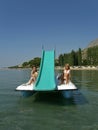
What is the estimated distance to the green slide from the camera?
16.2m

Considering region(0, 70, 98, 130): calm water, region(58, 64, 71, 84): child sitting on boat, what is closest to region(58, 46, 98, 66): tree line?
region(58, 64, 71, 84): child sitting on boat

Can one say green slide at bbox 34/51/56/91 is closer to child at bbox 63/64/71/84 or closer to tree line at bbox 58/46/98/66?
child at bbox 63/64/71/84

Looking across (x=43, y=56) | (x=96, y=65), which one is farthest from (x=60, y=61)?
(x=43, y=56)

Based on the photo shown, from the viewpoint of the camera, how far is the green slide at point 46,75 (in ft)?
53.0

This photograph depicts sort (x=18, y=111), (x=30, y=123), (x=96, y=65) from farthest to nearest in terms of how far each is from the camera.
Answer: (x=96, y=65)
(x=18, y=111)
(x=30, y=123)

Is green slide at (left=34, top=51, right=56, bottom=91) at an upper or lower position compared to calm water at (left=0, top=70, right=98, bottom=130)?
upper

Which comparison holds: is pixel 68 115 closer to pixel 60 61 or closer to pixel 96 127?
pixel 96 127

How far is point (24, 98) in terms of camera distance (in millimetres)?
18656

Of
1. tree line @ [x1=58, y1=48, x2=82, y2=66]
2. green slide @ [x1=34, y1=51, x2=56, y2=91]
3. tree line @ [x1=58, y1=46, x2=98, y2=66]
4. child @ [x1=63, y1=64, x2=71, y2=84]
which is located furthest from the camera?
tree line @ [x1=58, y1=48, x2=82, y2=66]

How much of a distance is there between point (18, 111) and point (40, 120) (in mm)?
2495

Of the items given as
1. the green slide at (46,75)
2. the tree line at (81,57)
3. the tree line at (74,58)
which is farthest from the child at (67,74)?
the tree line at (74,58)

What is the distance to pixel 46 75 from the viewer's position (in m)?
17.7

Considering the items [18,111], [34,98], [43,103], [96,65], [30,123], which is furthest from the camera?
[96,65]

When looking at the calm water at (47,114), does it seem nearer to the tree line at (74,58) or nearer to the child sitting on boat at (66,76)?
the child sitting on boat at (66,76)
